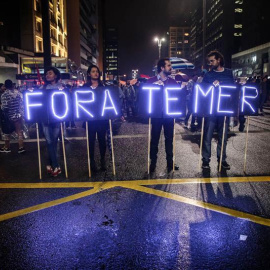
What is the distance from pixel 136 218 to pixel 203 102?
3076mm

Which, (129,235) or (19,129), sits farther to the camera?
(19,129)

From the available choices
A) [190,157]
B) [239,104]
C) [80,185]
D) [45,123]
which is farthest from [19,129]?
[239,104]

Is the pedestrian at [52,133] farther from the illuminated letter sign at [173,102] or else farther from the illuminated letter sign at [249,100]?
the illuminated letter sign at [249,100]

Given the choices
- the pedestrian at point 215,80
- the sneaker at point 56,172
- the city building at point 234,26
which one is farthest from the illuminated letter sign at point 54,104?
the city building at point 234,26

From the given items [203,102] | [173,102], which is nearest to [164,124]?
[173,102]

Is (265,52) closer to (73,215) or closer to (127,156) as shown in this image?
(127,156)

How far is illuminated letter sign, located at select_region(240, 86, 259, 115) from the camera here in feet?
20.0

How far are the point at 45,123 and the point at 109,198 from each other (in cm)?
224

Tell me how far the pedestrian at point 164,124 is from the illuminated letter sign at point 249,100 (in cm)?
144

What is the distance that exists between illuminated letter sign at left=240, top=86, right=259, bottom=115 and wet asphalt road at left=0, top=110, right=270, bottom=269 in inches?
47.5

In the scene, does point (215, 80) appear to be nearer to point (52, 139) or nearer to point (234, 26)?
point (52, 139)

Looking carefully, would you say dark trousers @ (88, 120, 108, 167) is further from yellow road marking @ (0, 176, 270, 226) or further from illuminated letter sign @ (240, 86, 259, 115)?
illuminated letter sign @ (240, 86, 259, 115)

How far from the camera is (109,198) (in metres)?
4.67

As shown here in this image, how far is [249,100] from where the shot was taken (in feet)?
20.1
